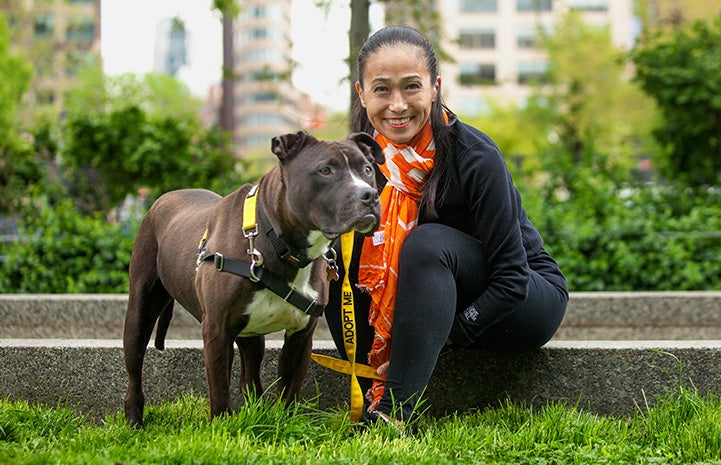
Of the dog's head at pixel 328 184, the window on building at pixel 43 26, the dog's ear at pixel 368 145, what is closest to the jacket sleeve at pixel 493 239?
the dog's ear at pixel 368 145

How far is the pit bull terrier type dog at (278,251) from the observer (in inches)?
117

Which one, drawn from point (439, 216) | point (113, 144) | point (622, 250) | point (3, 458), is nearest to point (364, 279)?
point (439, 216)

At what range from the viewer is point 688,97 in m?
9.81

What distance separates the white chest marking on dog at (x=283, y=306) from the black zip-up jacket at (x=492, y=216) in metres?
0.67

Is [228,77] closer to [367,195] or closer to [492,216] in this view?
[492,216]

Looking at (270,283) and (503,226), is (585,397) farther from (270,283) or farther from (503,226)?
(270,283)

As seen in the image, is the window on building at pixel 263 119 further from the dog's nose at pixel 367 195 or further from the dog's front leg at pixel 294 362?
the dog's nose at pixel 367 195

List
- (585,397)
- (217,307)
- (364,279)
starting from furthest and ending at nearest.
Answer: (585,397) → (364,279) → (217,307)

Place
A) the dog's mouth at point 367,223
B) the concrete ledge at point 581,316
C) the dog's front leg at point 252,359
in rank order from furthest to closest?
the concrete ledge at point 581,316 → the dog's front leg at point 252,359 → the dog's mouth at point 367,223

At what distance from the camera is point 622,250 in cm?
710

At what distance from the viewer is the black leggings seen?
3270mm

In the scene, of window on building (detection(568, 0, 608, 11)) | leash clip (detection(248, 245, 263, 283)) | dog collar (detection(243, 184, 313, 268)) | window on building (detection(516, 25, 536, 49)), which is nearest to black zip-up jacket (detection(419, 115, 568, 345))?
dog collar (detection(243, 184, 313, 268))

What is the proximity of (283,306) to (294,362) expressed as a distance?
41cm

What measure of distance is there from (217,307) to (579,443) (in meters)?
1.48
